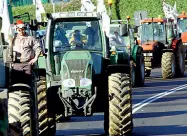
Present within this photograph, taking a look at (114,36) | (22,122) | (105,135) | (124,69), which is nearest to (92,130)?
(105,135)

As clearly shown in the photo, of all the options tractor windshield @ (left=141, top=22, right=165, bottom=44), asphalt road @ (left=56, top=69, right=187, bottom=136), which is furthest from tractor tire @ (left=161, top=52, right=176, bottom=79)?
asphalt road @ (left=56, top=69, right=187, bottom=136)

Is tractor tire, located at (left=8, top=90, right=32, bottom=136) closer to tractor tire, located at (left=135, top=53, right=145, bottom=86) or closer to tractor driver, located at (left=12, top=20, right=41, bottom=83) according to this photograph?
tractor driver, located at (left=12, top=20, right=41, bottom=83)

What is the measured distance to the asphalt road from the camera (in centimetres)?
1797

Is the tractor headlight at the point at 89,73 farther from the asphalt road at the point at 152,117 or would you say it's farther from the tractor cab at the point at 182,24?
the tractor cab at the point at 182,24

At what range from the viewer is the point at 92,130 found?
18328 mm

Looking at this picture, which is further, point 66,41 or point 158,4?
point 158,4

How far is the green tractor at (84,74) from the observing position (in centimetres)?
1590

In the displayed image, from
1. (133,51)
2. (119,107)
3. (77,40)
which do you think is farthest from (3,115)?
(133,51)

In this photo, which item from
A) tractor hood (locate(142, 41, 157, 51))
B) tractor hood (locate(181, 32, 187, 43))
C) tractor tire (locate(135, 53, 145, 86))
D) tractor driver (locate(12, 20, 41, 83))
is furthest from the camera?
tractor hood (locate(181, 32, 187, 43))

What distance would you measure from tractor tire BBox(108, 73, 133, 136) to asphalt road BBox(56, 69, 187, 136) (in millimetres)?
1310

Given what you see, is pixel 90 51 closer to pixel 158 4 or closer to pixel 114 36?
pixel 114 36

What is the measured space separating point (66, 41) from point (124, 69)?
138cm

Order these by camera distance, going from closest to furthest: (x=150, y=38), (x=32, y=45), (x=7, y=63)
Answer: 1. (x=7, y=63)
2. (x=32, y=45)
3. (x=150, y=38)

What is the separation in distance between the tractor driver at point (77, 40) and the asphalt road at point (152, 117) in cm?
197
